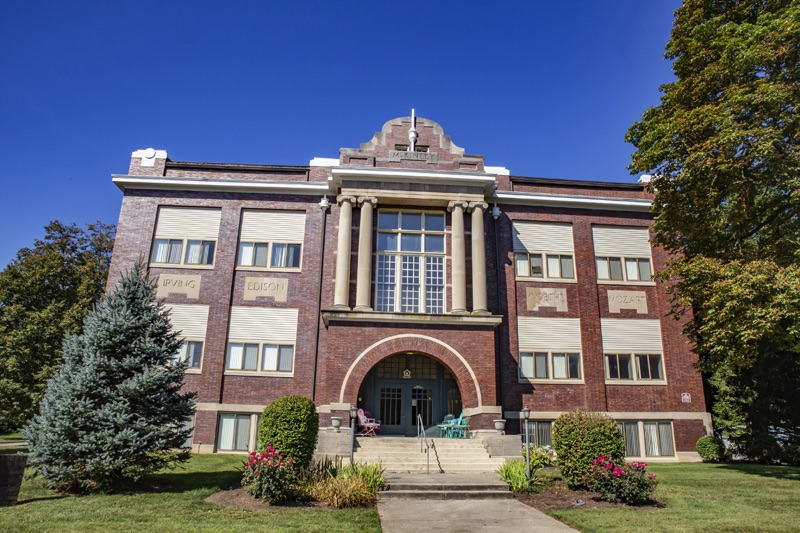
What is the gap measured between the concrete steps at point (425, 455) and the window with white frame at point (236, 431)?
6.04m

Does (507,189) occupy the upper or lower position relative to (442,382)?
upper

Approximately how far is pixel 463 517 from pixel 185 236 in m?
18.0

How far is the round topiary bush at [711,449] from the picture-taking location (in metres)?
21.9

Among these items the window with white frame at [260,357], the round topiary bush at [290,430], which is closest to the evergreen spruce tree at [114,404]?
the round topiary bush at [290,430]

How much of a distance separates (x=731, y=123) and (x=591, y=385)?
39.1ft

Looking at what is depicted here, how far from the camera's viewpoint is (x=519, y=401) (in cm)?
2209

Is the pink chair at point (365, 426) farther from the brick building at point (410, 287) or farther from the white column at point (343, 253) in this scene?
the white column at point (343, 253)

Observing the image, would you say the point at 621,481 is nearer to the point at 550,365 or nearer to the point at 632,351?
the point at 550,365

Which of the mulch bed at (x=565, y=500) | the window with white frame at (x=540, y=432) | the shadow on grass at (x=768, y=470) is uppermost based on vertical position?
the window with white frame at (x=540, y=432)

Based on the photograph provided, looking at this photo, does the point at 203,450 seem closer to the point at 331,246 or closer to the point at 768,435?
the point at 331,246

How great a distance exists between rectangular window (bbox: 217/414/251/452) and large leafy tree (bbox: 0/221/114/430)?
397 inches

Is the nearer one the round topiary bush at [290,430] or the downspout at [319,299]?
the round topiary bush at [290,430]

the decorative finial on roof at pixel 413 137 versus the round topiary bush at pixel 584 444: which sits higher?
the decorative finial on roof at pixel 413 137

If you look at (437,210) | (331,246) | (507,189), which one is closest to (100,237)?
(331,246)
